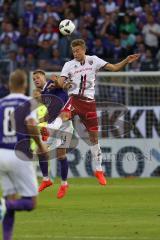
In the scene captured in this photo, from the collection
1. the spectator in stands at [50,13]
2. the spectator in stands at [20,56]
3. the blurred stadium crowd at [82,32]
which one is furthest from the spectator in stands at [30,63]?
the spectator in stands at [50,13]

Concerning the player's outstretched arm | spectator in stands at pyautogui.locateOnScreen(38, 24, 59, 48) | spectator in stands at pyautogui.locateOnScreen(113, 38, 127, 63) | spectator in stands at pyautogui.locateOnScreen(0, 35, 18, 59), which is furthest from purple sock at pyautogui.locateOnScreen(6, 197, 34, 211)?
spectator in stands at pyautogui.locateOnScreen(0, 35, 18, 59)

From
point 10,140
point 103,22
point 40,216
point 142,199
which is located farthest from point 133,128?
point 10,140

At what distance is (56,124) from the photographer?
1755cm

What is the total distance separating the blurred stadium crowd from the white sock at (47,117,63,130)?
570 centimetres

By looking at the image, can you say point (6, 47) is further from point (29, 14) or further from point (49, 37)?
point (29, 14)

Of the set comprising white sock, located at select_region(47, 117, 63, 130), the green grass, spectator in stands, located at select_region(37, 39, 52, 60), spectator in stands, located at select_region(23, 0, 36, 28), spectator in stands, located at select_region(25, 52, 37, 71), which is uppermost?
spectator in stands, located at select_region(23, 0, 36, 28)

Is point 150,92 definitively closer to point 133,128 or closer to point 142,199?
point 133,128

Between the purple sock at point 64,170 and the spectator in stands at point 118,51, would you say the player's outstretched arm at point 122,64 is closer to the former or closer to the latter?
the purple sock at point 64,170

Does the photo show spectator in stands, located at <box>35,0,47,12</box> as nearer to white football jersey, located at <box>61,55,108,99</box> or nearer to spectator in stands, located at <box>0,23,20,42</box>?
spectator in stands, located at <box>0,23,20,42</box>

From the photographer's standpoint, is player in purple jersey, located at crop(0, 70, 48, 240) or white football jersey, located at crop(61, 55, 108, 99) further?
white football jersey, located at crop(61, 55, 108, 99)

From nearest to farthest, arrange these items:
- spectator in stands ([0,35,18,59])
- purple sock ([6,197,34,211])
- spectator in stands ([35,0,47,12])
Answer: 1. purple sock ([6,197,34,211])
2. spectator in stands ([0,35,18,59])
3. spectator in stands ([35,0,47,12])

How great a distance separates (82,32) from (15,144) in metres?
15.9

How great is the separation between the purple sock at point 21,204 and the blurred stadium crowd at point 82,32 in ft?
43.5

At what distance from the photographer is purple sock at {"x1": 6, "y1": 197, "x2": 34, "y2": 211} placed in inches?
394
